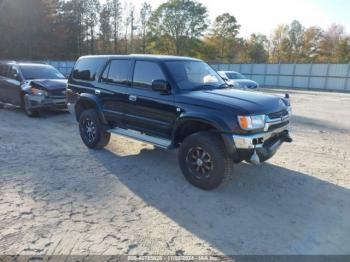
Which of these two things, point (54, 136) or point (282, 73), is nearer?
point (54, 136)

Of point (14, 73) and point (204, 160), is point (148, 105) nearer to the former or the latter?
point (204, 160)

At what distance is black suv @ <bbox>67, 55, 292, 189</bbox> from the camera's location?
4344 millimetres

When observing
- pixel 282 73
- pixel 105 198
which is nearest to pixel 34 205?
pixel 105 198

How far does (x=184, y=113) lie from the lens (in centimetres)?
475

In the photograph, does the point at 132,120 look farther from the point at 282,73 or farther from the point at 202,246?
the point at 282,73

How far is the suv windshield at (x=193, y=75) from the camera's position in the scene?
17.1 feet

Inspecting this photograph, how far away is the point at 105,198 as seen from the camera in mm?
4348

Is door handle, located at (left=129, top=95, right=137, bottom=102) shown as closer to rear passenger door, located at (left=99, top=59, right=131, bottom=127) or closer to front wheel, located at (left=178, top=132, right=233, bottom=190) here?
rear passenger door, located at (left=99, top=59, right=131, bottom=127)

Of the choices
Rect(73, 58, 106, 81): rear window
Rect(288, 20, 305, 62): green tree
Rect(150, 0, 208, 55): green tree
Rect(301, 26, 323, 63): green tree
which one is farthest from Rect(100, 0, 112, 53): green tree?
Rect(73, 58, 106, 81): rear window

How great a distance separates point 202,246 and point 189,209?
822mm

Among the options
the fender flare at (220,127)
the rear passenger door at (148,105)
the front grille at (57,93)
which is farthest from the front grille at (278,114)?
the front grille at (57,93)

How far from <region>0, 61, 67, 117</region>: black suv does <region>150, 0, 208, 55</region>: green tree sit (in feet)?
151

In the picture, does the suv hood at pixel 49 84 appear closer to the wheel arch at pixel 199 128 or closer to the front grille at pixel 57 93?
the front grille at pixel 57 93

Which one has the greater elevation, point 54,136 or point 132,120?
point 132,120
